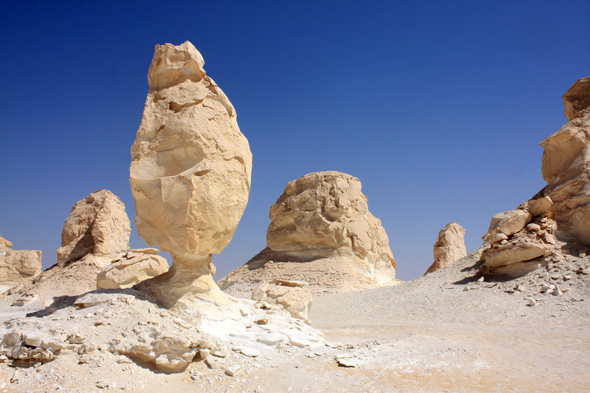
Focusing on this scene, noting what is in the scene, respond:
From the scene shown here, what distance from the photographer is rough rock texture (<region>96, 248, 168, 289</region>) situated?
1003 centimetres

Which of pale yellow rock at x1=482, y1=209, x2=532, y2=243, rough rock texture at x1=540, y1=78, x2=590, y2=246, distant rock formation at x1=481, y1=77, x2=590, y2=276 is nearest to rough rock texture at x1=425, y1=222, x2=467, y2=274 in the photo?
rough rock texture at x1=540, y1=78, x2=590, y2=246

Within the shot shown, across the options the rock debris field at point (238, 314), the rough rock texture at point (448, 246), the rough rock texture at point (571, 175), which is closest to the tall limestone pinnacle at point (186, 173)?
the rock debris field at point (238, 314)

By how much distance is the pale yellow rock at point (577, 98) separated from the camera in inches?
563

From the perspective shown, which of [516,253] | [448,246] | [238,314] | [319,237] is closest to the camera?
[238,314]

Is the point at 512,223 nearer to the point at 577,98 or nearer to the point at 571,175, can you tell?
the point at 571,175

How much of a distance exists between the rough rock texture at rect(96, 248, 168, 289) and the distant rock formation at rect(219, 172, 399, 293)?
20.8 ft

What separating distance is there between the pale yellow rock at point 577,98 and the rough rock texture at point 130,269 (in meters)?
15.7

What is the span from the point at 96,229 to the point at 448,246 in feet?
67.8

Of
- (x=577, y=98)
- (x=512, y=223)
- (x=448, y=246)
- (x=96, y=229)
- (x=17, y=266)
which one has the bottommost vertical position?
(x=512, y=223)

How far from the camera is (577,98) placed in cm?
Result: 1452

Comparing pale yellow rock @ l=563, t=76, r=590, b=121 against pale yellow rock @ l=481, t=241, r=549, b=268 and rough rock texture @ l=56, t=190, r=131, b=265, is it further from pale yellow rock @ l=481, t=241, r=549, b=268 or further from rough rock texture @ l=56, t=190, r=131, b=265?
rough rock texture @ l=56, t=190, r=131, b=265

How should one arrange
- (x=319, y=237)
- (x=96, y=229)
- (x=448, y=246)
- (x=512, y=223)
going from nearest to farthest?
(x=512, y=223) → (x=96, y=229) → (x=319, y=237) → (x=448, y=246)

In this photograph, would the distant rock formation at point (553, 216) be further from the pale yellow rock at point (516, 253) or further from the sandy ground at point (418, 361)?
the sandy ground at point (418, 361)

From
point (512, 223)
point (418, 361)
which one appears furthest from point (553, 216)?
point (418, 361)
